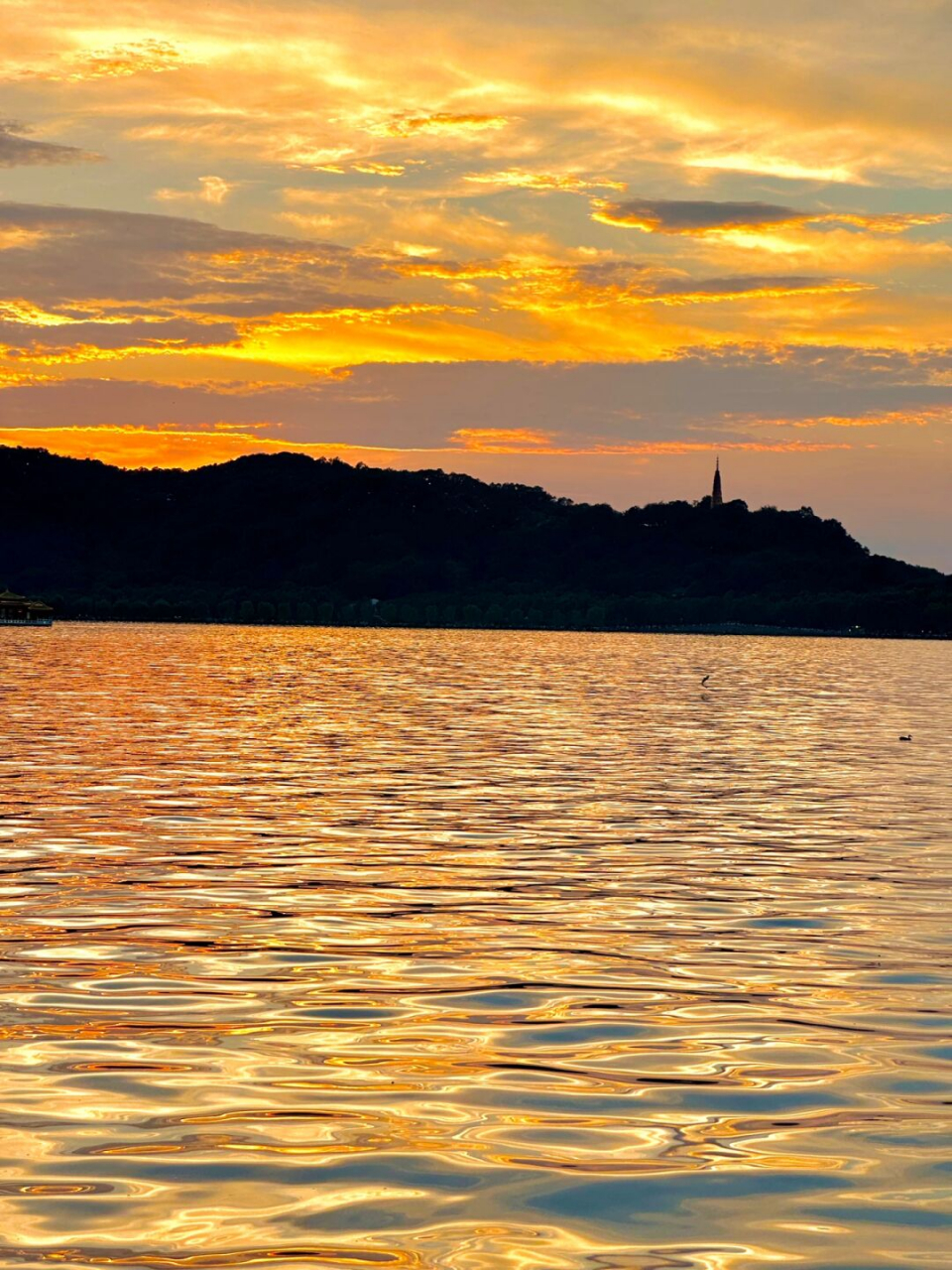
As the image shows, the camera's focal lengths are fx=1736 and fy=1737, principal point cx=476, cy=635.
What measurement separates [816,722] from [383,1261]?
64.7 meters

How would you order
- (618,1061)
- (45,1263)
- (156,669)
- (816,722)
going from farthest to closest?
(156,669) < (816,722) < (618,1061) < (45,1263)

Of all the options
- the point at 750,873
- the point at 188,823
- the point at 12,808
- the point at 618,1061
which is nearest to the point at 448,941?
the point at 618,1061

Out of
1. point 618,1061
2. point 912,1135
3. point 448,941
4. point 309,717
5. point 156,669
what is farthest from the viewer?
point 156,669

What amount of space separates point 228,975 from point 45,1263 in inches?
323

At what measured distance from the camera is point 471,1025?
15.9 metres

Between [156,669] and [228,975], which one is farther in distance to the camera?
A: [156,669]

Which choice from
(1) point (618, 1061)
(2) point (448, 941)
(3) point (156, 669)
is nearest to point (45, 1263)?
(1) point (618, 1061)

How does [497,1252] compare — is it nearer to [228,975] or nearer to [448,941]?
[228,975]

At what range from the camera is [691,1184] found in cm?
1132

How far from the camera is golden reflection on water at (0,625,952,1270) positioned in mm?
10617

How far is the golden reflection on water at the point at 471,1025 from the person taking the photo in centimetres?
1062

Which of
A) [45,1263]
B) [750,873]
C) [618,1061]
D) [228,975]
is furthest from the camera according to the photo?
[750,873]

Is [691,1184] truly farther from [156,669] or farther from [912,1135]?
[156,669]

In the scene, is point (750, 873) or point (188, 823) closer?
point (750, 873)
